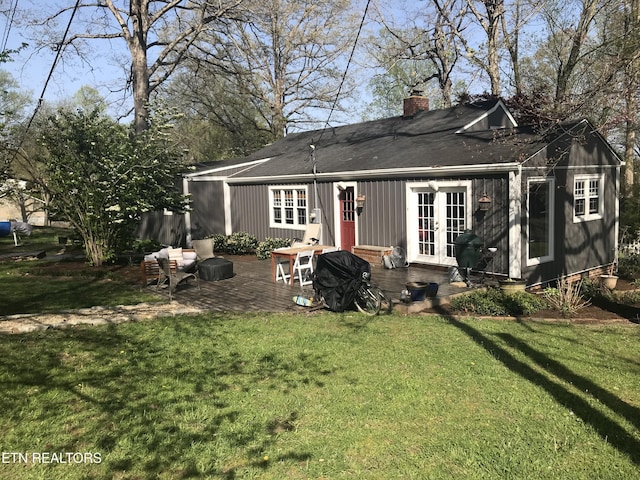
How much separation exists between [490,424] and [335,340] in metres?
2.83

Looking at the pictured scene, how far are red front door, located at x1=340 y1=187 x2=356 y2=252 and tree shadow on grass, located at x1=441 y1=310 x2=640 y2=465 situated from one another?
734 centimetres

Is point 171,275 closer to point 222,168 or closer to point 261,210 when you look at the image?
point 261,210

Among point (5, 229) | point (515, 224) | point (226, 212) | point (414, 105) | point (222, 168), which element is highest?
point (414, 105)

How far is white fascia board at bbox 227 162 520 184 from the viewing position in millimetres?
10352

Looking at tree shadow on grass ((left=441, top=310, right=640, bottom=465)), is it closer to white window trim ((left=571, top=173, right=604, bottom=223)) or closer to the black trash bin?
the black trash bin

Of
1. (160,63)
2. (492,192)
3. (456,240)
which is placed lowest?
(456,240)

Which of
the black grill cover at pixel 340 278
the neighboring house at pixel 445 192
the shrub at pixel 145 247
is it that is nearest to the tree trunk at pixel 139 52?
the neighboring house at pixel 445 192

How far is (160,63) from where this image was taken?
21062 mm

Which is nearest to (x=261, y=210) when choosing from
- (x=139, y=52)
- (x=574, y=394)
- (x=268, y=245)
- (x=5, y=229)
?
(x=268, y=245)

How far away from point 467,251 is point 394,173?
10.1 feet

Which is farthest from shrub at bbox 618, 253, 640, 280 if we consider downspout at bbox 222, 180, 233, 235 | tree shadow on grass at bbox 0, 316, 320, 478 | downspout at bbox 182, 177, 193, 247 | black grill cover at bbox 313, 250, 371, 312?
downspout at bbox 182, 177, 193, 247

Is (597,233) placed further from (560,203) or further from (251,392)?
(251,392)

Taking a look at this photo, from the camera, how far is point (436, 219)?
1184 cm

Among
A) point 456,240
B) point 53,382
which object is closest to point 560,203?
point 456,240
